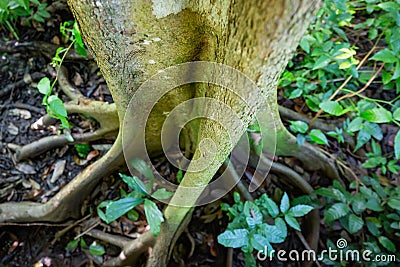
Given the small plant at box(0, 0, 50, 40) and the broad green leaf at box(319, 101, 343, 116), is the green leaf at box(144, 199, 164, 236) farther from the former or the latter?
the small plant at box(0, 0, 50, 40)

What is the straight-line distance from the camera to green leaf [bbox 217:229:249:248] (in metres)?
1.34

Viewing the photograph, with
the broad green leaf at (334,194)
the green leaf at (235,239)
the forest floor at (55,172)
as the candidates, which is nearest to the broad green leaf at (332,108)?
the broad green leaf at (334,194)

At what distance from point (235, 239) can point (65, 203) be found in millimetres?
891

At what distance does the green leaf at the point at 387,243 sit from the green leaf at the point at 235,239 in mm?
676

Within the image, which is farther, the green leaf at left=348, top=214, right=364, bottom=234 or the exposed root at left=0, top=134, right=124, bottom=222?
the exposed root at left=0, top=134, right=124, bottom=222

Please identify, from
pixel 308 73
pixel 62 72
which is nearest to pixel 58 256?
pixel 62 72

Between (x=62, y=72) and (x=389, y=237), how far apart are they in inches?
77.1

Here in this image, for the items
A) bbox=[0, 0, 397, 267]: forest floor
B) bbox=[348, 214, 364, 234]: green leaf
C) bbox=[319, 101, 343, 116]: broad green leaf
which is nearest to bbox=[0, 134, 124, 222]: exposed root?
bbox=[0, 0, 397, 267]: forest floor

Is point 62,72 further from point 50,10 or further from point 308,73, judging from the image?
point 308,73

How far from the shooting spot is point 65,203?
1734mm

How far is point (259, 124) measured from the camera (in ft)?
5.02

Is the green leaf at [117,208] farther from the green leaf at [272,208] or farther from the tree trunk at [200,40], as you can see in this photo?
the green leaf at [272,208]

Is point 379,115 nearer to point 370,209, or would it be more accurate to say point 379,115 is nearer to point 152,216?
point 370,209

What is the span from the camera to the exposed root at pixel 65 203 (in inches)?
66.9
